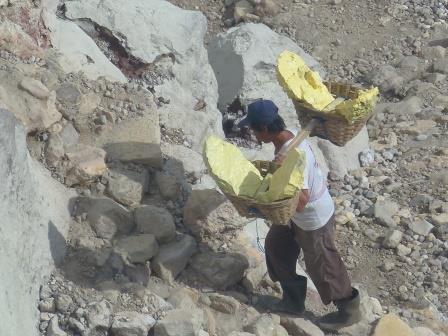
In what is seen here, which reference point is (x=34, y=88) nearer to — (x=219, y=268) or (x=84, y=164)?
(x=84, y=164)

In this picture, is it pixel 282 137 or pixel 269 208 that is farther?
pixel 282 137

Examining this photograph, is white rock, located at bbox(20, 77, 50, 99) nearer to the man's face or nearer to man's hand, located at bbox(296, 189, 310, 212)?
the man's face

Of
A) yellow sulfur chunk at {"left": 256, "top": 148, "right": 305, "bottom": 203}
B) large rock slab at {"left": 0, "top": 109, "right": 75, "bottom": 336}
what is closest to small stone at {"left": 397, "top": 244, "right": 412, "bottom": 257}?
yellow sulfur chunk at {"left": 256, "top": 148, "right": 305, "bottom": 203}

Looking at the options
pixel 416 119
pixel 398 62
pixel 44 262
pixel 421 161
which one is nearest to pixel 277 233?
pixel 44 262

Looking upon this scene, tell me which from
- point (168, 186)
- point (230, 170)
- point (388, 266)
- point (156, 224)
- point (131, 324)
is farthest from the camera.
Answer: point (388, 266)

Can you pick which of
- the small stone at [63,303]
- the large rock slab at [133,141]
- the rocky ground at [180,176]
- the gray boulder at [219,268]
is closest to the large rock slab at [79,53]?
→ the rocky ground at [180,176]

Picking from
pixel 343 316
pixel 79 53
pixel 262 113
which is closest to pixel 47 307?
pixel 262 113

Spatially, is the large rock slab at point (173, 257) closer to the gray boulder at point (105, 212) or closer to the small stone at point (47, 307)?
the gray boulder at point (105, 212)

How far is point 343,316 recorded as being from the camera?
222 inches

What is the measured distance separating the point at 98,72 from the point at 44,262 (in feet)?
7.56

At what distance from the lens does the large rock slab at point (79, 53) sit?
6.98 meters

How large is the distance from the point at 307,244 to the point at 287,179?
894mm

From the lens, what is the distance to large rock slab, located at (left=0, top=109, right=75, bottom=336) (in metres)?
4.65

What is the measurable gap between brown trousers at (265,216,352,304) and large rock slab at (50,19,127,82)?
231 cm
